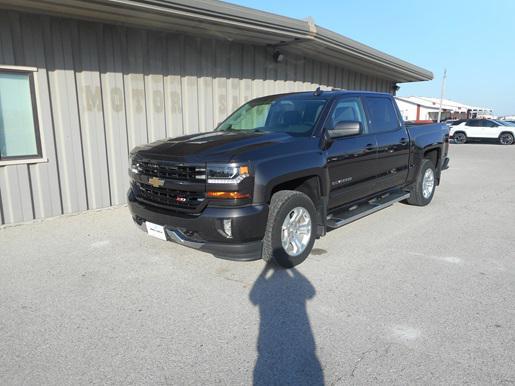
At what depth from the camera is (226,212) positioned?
11.7 ft

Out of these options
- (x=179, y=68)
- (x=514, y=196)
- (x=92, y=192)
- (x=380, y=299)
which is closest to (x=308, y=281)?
(x=380, y=299)

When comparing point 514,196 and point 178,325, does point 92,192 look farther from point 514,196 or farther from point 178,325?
point 514,196

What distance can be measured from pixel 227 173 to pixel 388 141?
306 centimetres

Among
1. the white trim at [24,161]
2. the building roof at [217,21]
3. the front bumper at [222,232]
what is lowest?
the front bumper at [222,232]

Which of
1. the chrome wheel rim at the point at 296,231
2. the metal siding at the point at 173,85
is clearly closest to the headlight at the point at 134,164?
the chrome wheel rim at the point at 296,231

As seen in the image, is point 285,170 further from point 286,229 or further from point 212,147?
point 212,147

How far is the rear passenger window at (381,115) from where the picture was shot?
5461 mm

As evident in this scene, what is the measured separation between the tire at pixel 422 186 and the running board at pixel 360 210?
507 mm

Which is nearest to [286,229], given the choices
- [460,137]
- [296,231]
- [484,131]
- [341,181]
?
[296,231]

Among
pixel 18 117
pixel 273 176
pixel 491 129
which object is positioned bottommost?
pixel 491 129

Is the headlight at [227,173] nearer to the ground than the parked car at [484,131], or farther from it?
farther from it

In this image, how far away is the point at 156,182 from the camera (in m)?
4.06

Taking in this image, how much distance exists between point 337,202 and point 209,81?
14.8 ft

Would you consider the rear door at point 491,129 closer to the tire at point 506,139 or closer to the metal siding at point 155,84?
the tire at point 506,139
